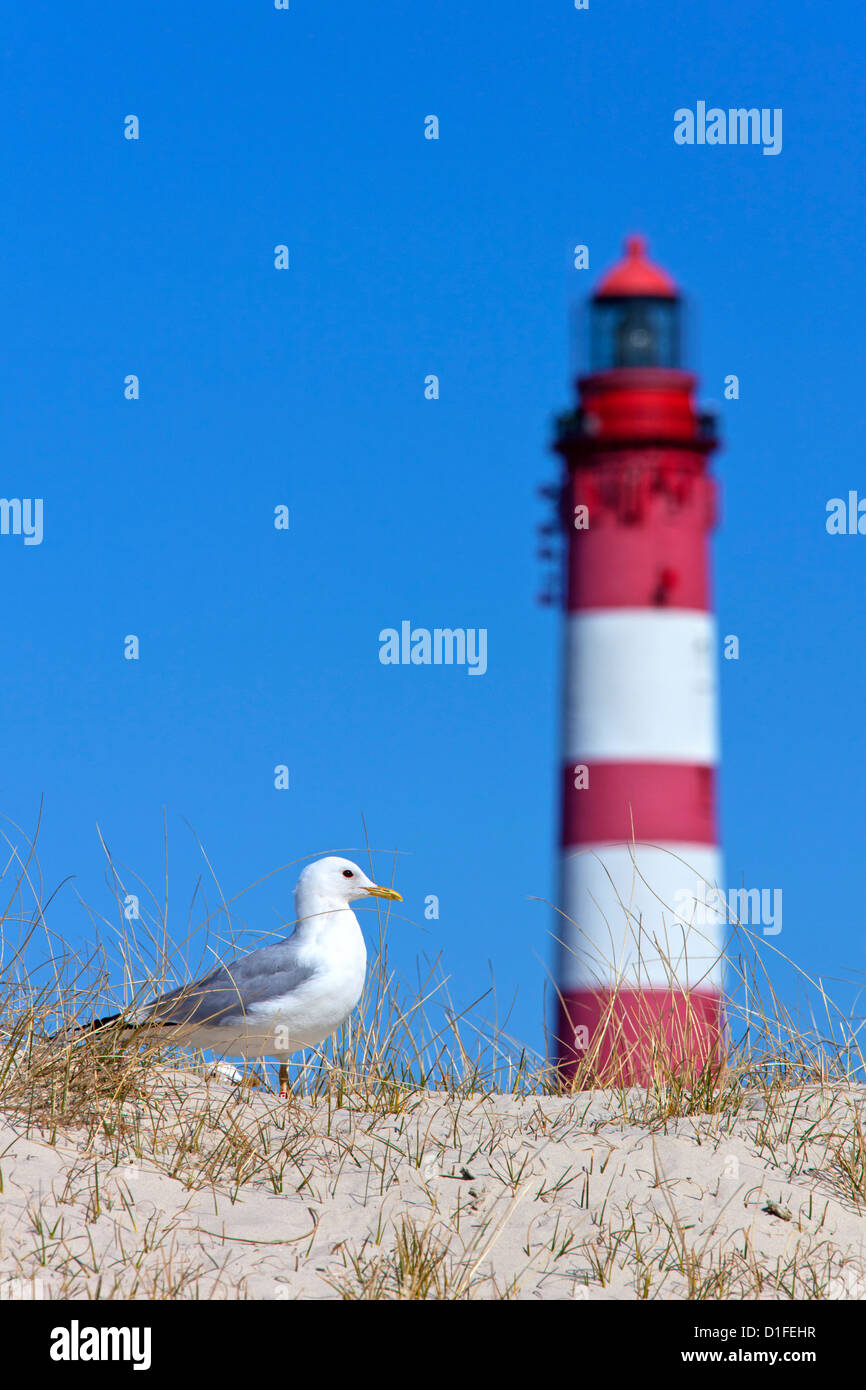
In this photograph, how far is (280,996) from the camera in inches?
242

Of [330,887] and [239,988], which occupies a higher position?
[330,887]

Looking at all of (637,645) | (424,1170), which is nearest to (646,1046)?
(424,1170)

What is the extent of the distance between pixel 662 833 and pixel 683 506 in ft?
12.5

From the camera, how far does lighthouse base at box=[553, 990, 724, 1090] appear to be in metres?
5.75

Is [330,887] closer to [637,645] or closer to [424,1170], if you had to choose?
[424,1170]

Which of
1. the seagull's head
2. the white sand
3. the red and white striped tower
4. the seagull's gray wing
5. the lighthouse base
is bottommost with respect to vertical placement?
the white sand

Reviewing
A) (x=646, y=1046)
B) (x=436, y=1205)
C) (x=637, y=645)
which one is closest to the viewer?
(x=436, y=1205)

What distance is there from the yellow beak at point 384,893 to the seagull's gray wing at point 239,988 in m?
0.49

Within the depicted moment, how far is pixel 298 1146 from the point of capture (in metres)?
5.27

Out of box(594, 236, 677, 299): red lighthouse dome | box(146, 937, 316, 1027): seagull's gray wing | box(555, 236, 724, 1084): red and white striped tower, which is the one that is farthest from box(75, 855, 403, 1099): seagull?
box(594, 236, 677, 299): red lighthouse dome

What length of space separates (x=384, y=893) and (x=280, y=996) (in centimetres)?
79

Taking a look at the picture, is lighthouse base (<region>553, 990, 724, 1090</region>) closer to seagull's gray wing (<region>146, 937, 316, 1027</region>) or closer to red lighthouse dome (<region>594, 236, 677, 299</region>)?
seagull's gray wing (<region>146, 937, 316, 1027</region>)

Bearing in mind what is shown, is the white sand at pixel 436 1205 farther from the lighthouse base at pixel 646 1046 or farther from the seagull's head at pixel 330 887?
the seagull's head at pixel 330 887
